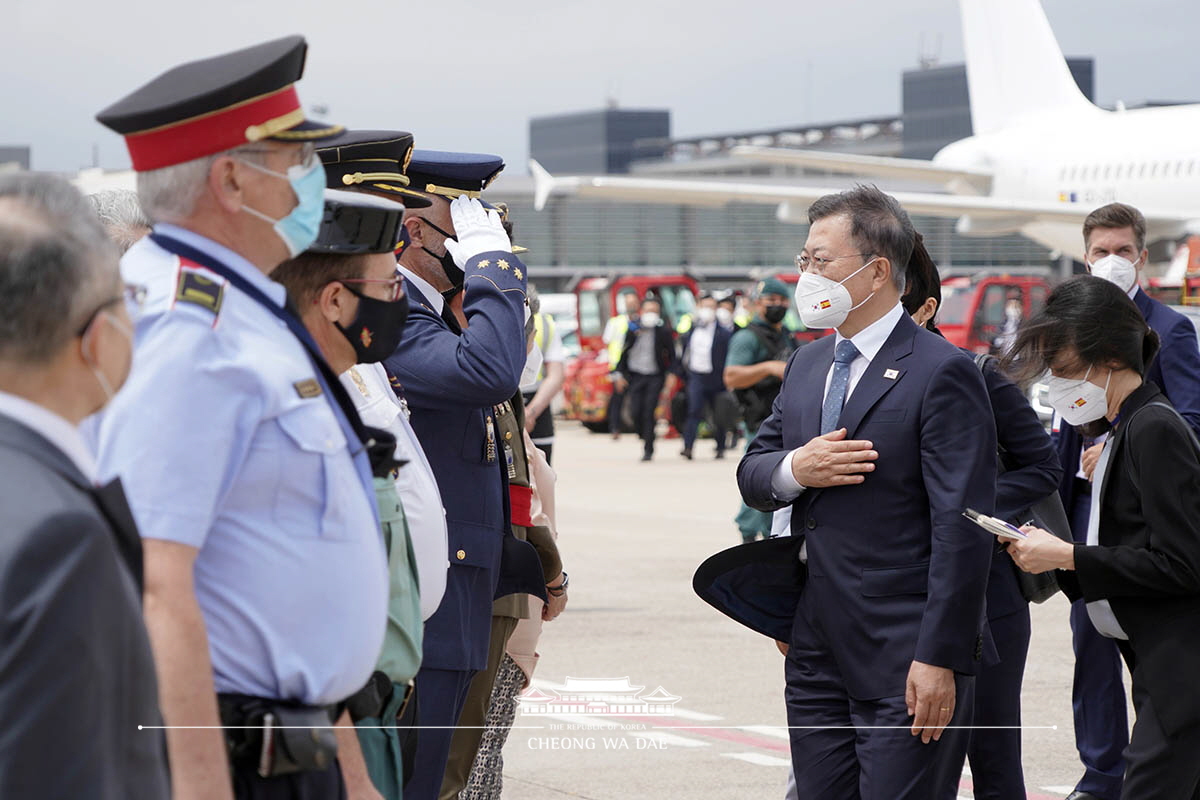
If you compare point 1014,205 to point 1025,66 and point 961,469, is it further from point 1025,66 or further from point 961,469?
point 961,469

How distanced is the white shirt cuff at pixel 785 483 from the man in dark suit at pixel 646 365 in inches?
711

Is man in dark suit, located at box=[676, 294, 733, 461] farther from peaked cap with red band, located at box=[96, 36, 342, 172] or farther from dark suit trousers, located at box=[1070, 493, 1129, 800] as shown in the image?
peaked cap with red band, located at box=[96, 36, 342, 172]

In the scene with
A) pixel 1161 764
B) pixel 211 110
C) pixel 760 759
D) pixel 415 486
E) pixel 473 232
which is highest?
pixel 211 110

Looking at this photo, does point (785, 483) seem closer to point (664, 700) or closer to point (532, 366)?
point (532, 366)

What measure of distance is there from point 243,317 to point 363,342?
49 cm

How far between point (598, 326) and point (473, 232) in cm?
2903

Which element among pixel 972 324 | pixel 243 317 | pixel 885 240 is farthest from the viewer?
pixel 972 324

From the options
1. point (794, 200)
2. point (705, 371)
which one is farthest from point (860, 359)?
point (794, 200)

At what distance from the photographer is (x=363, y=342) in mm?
2779

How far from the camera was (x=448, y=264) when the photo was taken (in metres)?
4.20

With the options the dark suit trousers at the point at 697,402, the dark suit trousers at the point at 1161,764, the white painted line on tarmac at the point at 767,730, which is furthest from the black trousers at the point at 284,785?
the dark suit trousers at the point at 697,402

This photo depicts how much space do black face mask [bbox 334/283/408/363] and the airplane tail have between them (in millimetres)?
37763

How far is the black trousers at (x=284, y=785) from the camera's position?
89.5 inches

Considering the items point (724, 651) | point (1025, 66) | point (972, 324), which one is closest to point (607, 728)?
point (724, 651)
